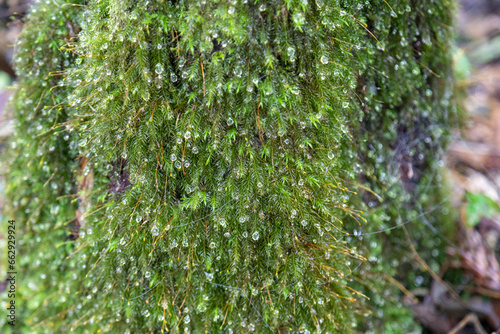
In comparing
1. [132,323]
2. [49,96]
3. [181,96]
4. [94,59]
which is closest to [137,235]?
[132,323]

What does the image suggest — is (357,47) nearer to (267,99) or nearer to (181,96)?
(267,99)

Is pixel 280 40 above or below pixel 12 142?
above

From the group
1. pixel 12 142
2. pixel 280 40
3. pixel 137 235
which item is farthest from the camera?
pixel 12 142

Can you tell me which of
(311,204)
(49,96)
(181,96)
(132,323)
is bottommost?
(132,323)

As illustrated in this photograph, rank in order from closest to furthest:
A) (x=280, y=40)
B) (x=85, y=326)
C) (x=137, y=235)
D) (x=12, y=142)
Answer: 1. (x=280, y=40)
2. (x=137, y=235)
3. (x=85, y=326)
4. (x=12, y=142)

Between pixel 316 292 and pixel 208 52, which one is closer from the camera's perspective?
pixel 208 52

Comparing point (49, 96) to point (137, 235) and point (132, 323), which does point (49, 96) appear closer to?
point (137, 235)
